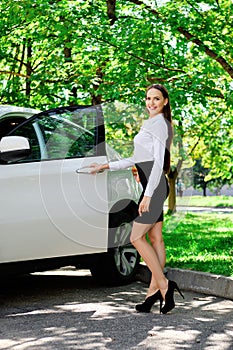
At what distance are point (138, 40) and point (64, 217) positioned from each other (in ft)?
16.9

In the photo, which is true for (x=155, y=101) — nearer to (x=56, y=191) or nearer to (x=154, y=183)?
(x=154, y=183)

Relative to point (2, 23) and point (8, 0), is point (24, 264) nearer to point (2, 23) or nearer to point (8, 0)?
point (8, 0)

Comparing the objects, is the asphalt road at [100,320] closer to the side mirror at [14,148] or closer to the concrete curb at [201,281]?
the concrete curb at [201,281]

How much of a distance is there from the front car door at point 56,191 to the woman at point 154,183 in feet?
2.42

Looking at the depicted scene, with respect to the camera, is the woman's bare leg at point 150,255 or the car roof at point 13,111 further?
the car roof at point 13,111

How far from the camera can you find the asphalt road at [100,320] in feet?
17.0

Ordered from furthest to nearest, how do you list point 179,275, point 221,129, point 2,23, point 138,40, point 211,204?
point 211,204 → point 221,129 → point 2,23 → point 138,40 → point 179,275

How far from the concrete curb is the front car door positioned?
3.69ft

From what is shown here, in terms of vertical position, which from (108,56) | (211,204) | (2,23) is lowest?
(211,204)

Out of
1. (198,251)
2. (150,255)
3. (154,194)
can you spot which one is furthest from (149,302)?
(198,251)

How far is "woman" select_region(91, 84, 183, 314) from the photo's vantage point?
609 centimetres

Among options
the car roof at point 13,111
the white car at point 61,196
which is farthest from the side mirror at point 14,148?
the car roof at point 13,111

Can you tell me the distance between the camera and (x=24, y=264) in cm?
647

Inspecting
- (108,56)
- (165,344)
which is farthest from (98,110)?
(108,56)
